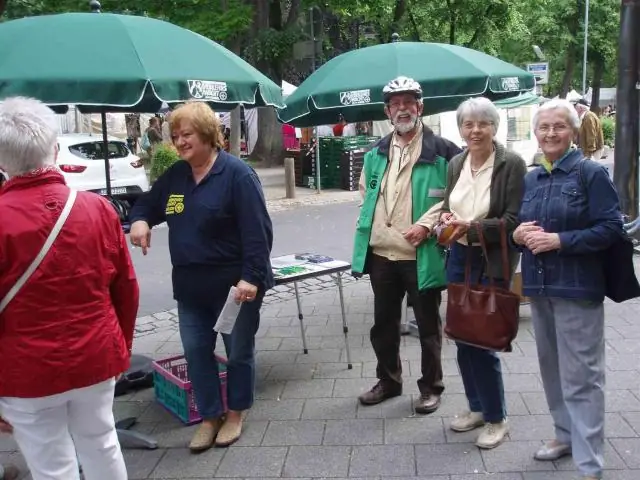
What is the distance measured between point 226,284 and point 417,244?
1066 millimetres

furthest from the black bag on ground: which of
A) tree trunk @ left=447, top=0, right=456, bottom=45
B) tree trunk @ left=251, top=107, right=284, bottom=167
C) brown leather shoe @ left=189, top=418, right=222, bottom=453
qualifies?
tree trunk @ left=447, top=0, right=456, bottom=45

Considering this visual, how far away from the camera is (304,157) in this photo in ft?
57.3

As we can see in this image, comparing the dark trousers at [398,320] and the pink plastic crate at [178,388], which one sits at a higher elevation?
the dark trousers at [398,320]

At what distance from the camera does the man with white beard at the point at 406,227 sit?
398 cm

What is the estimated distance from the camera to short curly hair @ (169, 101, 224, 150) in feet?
11.9

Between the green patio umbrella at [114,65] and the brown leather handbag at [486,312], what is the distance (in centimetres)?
178

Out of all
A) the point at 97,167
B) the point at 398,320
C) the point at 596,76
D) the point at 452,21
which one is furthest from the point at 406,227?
the point at 596,76

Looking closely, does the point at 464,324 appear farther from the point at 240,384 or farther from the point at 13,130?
the point at 13,130

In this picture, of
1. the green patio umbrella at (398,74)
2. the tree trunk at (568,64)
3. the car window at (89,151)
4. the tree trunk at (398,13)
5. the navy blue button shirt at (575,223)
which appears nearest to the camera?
the navy blue button shirt at (575,223)

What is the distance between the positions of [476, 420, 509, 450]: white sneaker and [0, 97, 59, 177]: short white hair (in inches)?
100

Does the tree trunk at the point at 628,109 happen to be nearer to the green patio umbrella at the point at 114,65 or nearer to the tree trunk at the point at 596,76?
the green patio umbrella at the point at 114,65

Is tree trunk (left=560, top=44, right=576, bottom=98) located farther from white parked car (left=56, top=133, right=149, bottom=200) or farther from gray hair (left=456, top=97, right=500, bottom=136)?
gray hair (left=456, top=97, right=500, bottom=136)

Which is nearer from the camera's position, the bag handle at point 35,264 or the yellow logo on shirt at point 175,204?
the bag handle at point 35,264

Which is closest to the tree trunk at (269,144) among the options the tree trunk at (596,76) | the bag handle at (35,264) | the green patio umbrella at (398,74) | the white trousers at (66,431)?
the green patio umbrella at (398,74)
